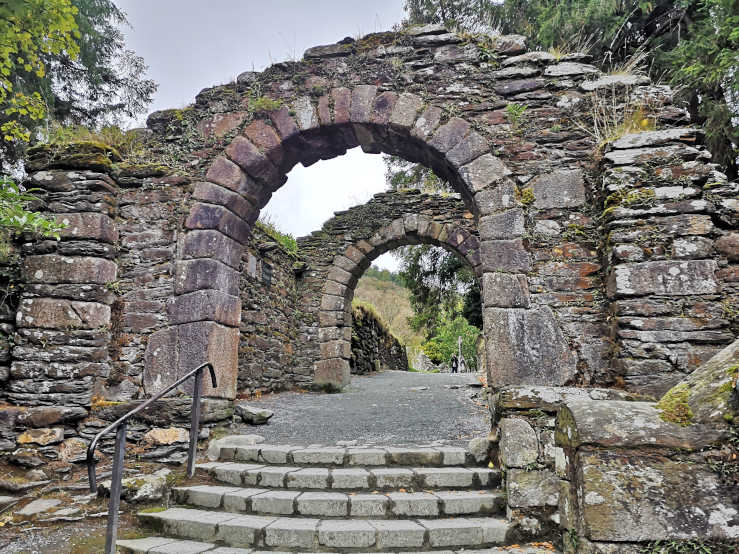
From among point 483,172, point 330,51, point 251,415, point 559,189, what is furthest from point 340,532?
point 330,51

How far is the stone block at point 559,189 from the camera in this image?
12.2 feet

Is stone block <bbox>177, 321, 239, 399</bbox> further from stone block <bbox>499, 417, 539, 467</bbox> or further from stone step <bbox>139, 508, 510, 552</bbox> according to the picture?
stone block <bbox>499, 417, 539, 467</bbox>

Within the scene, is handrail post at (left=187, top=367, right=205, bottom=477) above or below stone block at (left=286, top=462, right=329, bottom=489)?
above

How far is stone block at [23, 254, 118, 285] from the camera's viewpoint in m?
3.88

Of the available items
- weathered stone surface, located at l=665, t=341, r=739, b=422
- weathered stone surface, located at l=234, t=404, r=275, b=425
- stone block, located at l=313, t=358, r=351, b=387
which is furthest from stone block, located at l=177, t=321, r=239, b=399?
stone block, located at l=313, t=358, r=351, b=387

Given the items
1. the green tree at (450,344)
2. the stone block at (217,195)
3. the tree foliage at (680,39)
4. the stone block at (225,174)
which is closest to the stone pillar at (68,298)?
the stone block at (217,195)

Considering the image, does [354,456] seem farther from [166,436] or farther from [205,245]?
[205,245]

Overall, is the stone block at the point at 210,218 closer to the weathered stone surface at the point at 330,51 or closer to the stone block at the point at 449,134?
the weathered stone surface at the point at 330,51

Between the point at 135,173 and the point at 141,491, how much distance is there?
2969 millimetres

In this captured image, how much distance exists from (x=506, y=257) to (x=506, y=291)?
0.97 feet

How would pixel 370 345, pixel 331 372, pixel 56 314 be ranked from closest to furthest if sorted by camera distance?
pixel 56 314
pixel 331 372
pixel 370 345

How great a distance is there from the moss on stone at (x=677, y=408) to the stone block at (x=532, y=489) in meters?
1.24

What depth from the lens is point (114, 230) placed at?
4250 millimetres

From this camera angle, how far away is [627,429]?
169cm
